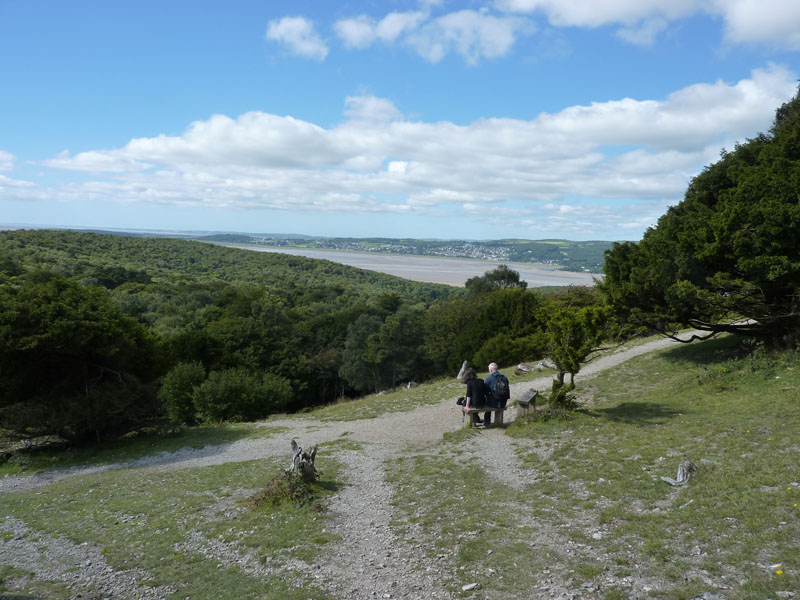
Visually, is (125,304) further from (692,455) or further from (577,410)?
(692,455)

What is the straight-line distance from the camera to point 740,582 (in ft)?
15.1

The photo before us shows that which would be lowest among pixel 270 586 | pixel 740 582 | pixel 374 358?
pixel 374 358

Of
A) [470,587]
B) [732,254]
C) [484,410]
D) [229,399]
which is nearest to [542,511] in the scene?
[470,587]

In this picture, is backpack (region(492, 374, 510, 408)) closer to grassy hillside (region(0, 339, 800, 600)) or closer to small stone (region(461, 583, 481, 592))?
grassy hillside (region(0, 339, 800, 600))

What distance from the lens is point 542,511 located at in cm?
735

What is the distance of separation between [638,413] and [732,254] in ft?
19.5

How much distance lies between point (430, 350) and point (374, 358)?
17.9ft

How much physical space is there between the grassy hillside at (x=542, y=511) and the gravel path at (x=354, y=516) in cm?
14

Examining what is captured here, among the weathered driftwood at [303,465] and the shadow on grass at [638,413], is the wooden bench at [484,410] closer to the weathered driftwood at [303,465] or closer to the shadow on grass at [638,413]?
the shadow on grass at [638,413]

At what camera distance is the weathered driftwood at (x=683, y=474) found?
7344 mm

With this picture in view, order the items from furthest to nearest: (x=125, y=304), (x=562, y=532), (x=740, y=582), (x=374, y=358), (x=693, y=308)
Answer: (x=125, y=304) < (x=374, y=358) < (x=693, y=308) < (x=562, y=532) < (x=740, y=582)

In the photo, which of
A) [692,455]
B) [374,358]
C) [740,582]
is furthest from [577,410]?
[374,358]

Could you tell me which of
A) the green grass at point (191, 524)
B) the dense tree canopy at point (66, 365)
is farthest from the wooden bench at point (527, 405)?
the dense tree canopy at point (66, 365)

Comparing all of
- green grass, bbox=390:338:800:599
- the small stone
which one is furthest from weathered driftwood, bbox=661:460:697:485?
the small stone
